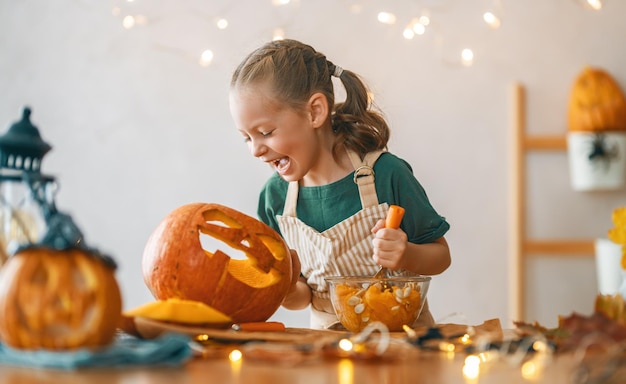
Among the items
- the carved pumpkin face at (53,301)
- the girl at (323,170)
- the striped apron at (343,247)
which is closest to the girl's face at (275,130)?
the girl at (323,170)

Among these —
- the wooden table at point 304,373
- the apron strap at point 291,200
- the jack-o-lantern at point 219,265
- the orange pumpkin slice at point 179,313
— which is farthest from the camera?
the apron strap at point 291,200

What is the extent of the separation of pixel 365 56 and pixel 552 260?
0.85m

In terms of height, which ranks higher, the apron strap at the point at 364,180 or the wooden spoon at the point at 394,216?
the apron strap at the point at 364,180

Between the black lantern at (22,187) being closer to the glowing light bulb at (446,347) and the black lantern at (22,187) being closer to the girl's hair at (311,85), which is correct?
the glowing light bulb at (446,347)

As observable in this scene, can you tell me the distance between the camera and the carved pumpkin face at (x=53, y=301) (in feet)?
2.07

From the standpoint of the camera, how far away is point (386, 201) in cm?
126

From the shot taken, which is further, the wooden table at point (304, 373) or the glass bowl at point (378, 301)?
the glass bowl at point (378, 301)

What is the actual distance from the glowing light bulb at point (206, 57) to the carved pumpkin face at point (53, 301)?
1.70m

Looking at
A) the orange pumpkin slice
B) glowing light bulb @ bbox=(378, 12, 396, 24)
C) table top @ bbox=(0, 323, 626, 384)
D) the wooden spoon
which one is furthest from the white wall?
table top @ bbox=(0, 323, 626, 384)

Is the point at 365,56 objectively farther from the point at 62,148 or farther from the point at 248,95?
the point at 248,95

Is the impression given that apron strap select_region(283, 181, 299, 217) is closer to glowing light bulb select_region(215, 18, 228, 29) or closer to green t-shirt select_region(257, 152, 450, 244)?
green t-shirt select_region(257, 152, 450, 244)

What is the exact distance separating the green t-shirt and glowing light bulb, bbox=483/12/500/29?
1.13 meters

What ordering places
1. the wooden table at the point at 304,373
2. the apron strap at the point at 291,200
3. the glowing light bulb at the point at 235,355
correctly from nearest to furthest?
the wooden table at the point at 304,373 → the glowing light bulb at the point at 235,355 → the apron strap at the point at 291,200

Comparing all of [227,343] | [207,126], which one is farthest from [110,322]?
[207,126]
